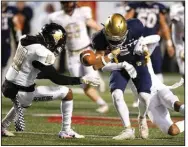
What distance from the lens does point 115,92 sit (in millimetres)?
6949

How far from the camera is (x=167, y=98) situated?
6.61 metres

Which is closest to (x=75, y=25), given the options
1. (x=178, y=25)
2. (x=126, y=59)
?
(x=178, y=25)

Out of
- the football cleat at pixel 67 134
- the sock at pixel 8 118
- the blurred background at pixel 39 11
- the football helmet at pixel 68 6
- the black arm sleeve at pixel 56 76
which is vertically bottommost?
the blurred background at pixel 39 11

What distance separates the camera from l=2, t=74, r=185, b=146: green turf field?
6.55 metres

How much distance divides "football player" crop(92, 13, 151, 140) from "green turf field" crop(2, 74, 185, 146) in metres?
0.25

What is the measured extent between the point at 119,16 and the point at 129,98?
5372 mm

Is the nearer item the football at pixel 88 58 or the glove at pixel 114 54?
the football at pixel 88 58

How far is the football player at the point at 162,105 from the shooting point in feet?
21.5

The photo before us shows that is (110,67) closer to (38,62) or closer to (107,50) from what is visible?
(107,50)

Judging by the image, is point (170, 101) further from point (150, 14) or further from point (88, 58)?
point (150, 14)

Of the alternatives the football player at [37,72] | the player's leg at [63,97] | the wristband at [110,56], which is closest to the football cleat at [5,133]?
the football player at [37,72]

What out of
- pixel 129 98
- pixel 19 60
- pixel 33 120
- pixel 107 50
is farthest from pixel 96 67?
pixel 129 98

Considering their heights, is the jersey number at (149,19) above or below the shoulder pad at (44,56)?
below

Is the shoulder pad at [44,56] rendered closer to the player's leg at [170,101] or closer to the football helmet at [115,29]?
the football helmet at [115,29]
